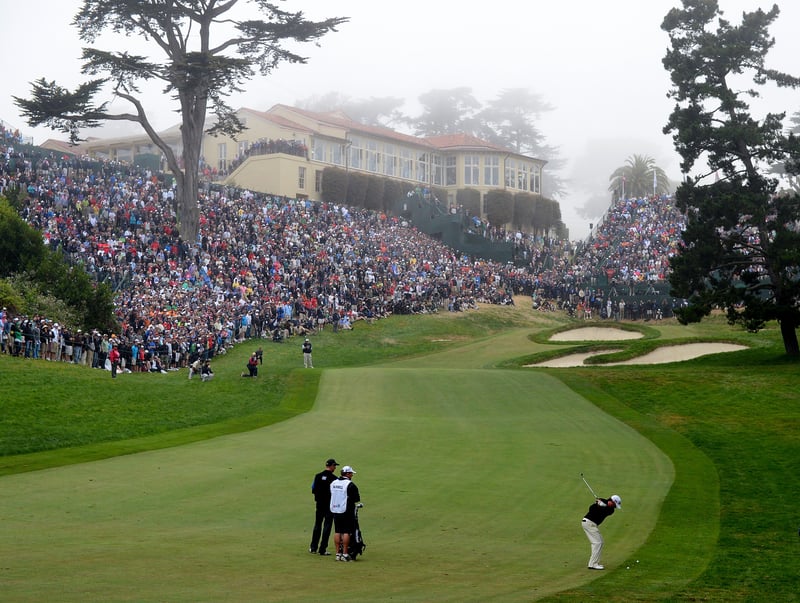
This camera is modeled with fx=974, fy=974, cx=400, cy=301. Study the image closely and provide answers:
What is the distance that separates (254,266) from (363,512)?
4035 cm

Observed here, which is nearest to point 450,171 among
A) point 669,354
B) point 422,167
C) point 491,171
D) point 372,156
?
point 422,167

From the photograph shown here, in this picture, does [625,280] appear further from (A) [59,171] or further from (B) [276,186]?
(A) [59,171]

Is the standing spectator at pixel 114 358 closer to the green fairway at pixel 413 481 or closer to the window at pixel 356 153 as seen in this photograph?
the green fairway at pixel 413 481

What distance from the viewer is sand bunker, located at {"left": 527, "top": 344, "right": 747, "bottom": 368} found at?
48.2 metres

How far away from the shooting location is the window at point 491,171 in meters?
101

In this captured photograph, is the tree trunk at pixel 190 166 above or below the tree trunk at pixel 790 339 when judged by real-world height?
above

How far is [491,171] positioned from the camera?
100938 mm

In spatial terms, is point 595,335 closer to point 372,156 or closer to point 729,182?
point 729,182

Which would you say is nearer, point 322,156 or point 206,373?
point 206,373

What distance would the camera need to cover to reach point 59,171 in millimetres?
58219

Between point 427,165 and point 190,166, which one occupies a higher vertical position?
point 427,165

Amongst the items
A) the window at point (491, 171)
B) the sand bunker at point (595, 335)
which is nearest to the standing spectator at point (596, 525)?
the sand bunker at point (595, 335)

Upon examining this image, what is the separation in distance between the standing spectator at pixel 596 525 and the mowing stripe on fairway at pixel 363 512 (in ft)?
1.16

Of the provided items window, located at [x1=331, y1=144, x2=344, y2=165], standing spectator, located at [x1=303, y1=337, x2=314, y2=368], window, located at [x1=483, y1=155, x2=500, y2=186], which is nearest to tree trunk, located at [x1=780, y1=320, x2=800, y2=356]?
standing spectator, located at [x1=303, y1=337, x2=314, y2=368]
